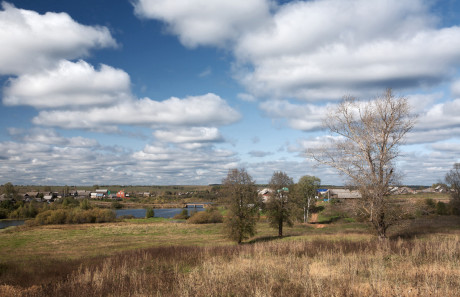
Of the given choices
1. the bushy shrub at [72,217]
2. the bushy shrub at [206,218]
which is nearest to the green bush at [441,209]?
the bushy shrub at [206,218]

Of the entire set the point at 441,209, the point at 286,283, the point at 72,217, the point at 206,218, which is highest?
the point at 286,283

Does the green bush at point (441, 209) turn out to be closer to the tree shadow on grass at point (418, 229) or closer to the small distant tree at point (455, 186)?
the small distant tree at point (455, 186)

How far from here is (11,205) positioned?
100 m

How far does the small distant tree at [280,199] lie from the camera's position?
38.7 meters

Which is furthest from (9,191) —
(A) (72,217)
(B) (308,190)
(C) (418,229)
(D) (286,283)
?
(D) (286,283)

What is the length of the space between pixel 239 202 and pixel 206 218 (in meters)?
43.8

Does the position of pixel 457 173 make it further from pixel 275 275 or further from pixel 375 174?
pixel 275 275

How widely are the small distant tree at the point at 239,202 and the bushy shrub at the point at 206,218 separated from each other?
41.5 meters

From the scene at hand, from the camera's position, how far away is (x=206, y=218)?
74.6 m

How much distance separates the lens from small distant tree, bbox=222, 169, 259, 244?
33.0 m

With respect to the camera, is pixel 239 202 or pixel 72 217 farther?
pixel 72 217

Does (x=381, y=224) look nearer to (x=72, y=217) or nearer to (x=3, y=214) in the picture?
Result: (x=72, y=217)

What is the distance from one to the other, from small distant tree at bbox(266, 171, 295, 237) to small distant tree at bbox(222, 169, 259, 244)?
6.01 meters

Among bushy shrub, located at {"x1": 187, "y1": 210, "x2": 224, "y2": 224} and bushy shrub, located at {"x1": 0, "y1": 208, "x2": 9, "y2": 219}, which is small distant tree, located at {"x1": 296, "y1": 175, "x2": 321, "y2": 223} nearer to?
bushy shrub, located at {"x1": 187, "y1": 210, "x2": 224, "y2": 224}
